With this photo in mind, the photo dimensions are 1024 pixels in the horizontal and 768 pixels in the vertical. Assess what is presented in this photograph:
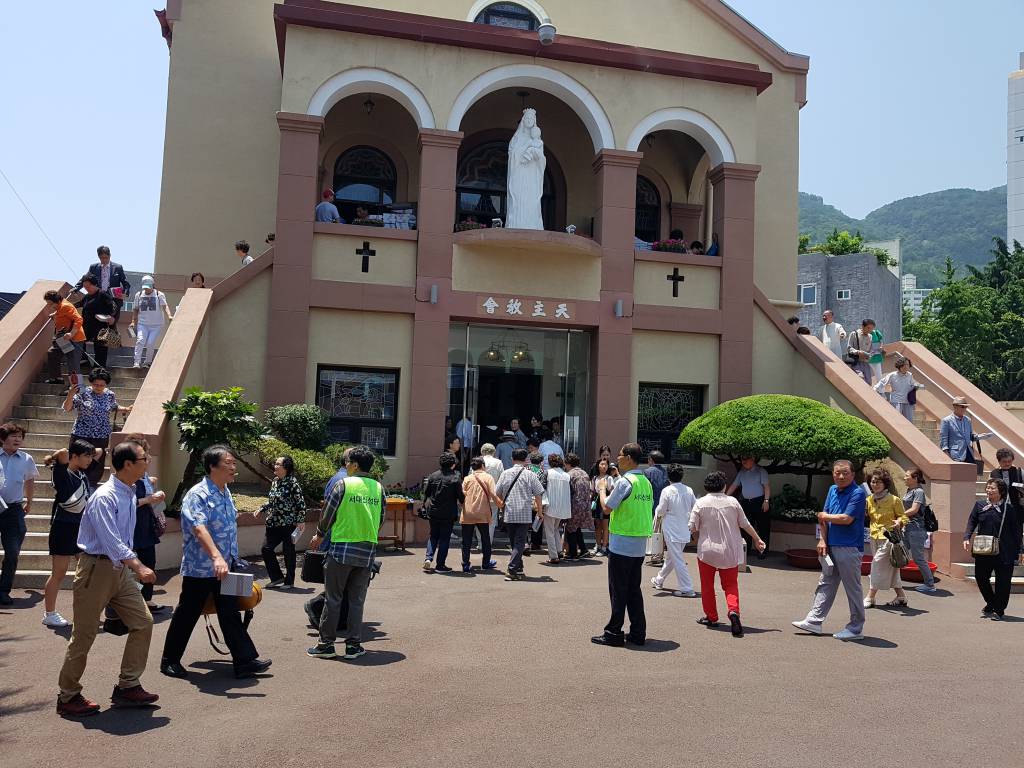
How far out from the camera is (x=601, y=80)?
1717cm

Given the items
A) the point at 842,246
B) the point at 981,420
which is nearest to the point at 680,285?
the point at 981,420

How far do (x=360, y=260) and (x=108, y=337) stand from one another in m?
4.53

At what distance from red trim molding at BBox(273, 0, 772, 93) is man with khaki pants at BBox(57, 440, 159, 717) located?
12.1 metres

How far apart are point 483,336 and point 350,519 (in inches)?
390

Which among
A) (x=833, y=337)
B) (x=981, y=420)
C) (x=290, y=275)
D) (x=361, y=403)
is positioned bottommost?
(x=361, y=403)

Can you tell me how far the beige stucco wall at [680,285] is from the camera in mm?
17156

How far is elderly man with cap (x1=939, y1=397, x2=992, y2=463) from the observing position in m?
14.2

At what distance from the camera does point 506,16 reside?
19656 mm

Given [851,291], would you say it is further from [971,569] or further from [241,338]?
[241,338]

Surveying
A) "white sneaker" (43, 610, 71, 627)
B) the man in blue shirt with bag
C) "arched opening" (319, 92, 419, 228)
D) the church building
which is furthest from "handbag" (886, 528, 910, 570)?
"arched opening" (319, 92, 419, 228)

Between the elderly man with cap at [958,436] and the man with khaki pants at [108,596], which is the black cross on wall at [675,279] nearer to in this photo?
the elderly man with cap at [958,436]

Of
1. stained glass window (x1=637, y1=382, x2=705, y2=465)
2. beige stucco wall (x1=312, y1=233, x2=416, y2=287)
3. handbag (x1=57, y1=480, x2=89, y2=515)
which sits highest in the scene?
beige stucco wall (x1=312, y1=233, x2=416, y2=287)

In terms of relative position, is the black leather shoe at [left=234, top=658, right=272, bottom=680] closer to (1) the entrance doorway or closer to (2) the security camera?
(1) the entrance doorway

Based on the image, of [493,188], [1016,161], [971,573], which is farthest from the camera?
[1016,161]
